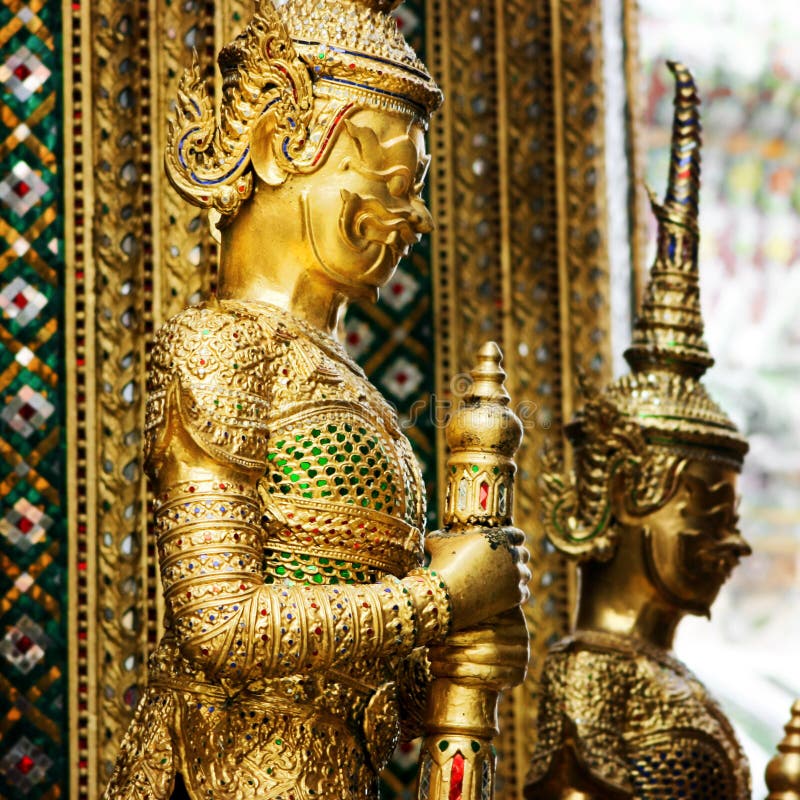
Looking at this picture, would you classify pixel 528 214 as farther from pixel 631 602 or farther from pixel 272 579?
pixel 272 579

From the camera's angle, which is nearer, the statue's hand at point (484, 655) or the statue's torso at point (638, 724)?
the statue's hand at point (484, 655)

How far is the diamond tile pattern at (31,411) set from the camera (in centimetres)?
406

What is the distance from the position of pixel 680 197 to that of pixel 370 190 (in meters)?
1.12

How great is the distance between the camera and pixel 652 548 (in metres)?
3.95

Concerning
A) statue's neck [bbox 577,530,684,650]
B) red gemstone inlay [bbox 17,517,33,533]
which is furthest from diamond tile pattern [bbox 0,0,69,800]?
statue's neck [bbox 577,530,684,650]

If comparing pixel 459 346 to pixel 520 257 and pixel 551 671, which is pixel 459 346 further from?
pixel 551 671

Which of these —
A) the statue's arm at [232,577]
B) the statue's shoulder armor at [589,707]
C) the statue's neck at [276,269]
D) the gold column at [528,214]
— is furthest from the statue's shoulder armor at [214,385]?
the gold column at [528,214]

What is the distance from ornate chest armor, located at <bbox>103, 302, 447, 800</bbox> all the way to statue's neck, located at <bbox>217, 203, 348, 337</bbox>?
0.07 metres

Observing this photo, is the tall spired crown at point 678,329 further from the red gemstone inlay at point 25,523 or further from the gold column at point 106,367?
the red gemstone inlay at point 25,523

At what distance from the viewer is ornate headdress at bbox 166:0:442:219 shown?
3105 millimetres

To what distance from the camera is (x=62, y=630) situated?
4.10 metres

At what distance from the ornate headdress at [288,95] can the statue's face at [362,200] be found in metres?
0.02

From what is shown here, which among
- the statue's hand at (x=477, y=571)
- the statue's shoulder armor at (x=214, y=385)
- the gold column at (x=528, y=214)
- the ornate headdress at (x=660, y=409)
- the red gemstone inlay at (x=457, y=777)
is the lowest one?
the red gemstone inlay at (x=457, y=777)

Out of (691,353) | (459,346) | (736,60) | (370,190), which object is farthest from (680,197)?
(736,60)
